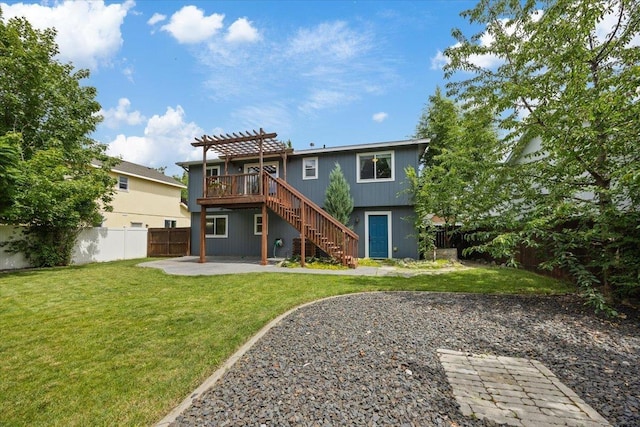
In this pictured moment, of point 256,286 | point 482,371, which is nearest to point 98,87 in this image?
point 256,286

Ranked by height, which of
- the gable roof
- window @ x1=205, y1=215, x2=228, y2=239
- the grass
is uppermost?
the gable roof

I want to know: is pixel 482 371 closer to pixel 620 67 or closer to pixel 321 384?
pixel 321 384

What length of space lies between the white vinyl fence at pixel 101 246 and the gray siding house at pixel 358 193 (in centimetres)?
513

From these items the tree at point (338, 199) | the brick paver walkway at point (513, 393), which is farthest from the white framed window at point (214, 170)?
the brick paver walkway at point (513, 393)

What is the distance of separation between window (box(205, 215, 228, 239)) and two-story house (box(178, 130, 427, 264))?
0.17 ft

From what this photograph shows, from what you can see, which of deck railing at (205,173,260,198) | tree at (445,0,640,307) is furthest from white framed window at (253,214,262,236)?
tree at (445,0,640,307)

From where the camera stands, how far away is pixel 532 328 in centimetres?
395

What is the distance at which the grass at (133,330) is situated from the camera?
2.39 meters

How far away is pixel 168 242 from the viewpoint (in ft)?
50.9

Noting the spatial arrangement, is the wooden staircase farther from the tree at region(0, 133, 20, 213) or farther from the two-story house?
the tree at region(0, 133, 20, 213)

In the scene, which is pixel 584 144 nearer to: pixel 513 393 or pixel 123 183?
pixel 513 393

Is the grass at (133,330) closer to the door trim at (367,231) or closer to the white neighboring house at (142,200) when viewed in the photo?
the door trim at (367,231)

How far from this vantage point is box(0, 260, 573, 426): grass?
2.39 m

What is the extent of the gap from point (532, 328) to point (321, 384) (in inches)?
128
